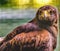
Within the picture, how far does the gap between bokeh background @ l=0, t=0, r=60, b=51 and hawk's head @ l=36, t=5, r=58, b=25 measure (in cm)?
11

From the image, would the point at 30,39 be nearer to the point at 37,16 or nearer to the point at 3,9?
the point at 37,16

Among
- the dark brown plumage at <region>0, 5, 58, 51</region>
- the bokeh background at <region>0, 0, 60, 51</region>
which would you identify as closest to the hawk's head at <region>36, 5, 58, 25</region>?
the dark brown plumage at <region>0, 5, 58, 51</region>

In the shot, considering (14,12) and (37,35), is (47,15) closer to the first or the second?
(37,35)

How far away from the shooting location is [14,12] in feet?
4.85

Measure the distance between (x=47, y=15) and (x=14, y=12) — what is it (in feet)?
0.88

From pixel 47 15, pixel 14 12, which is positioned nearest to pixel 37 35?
pixel 47 15

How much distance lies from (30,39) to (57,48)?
216 mm

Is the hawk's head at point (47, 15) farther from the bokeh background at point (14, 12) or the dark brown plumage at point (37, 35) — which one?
the bokeh background at point (14, 12)

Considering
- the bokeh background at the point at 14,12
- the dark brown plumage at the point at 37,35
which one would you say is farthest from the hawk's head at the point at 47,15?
the bokeh background at the point at 14,12

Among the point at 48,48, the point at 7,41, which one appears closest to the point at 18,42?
the point at 7,41

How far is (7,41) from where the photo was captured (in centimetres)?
138

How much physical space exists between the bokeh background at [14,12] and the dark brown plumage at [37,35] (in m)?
0.08

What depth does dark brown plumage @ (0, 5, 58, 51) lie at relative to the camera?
4.40ft

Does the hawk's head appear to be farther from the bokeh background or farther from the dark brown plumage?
the bokeh background
